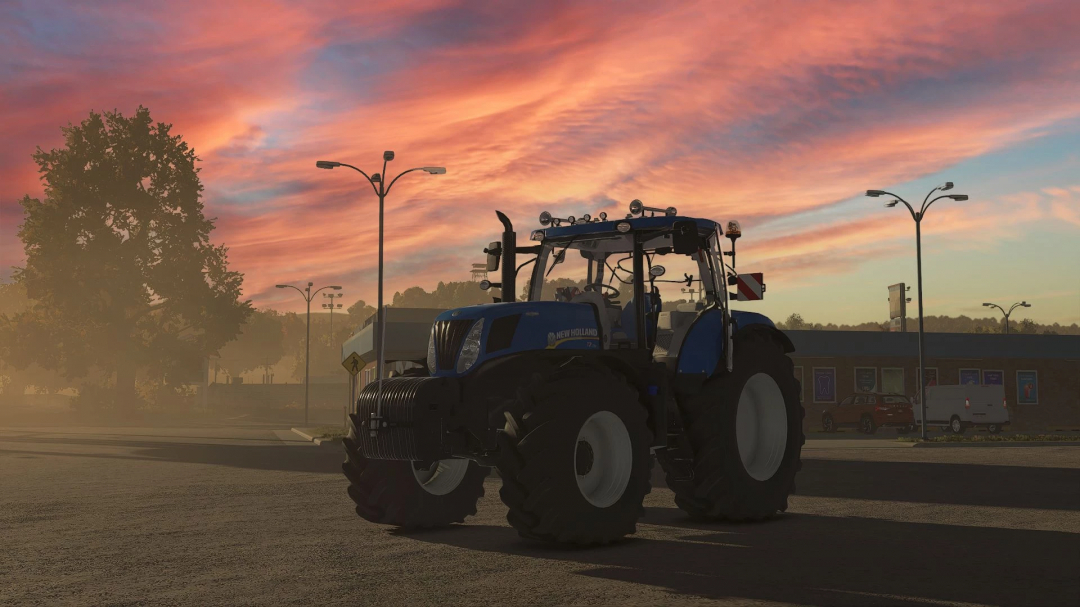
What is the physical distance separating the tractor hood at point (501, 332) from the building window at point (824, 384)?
47.8 meters

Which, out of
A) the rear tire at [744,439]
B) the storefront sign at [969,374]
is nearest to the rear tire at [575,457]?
the rear tire at [744,439]

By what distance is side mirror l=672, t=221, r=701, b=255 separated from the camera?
34.6 feet

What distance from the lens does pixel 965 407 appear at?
43.6 m

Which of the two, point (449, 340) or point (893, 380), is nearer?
point (449, 340)

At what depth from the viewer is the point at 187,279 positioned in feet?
227

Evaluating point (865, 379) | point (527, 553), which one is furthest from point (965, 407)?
point (527, 553)

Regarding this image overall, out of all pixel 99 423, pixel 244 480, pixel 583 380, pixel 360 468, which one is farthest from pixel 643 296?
pixel 99 423

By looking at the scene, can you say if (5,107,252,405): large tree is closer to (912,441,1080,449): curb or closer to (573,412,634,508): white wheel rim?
(912,441,1080,449): curb

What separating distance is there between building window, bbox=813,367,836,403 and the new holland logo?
47591 mm

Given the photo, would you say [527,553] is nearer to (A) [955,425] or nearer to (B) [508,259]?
(B) [508,259]

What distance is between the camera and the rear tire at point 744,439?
36.8ft

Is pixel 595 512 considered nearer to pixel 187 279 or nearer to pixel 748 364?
pixel 748 364

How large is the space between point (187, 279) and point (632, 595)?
2592 inches

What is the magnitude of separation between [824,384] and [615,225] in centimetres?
4729
